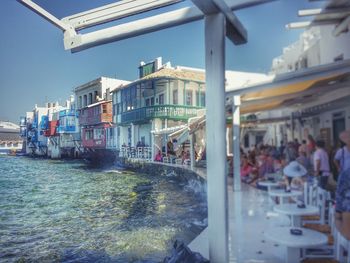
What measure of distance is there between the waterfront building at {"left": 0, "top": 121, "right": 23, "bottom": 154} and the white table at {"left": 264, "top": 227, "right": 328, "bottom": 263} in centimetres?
175

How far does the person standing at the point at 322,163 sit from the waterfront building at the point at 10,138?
113 inches

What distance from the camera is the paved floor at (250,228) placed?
1.95 meters

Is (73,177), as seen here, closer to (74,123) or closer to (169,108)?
(74,123)

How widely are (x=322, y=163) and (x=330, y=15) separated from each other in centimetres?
170

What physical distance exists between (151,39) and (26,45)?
841mm

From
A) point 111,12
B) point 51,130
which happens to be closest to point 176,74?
point 111,12

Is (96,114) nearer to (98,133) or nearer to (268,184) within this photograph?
(98,133)

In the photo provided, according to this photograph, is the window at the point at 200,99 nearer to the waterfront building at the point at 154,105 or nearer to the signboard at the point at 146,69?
the waterfront building at the point at 154,105

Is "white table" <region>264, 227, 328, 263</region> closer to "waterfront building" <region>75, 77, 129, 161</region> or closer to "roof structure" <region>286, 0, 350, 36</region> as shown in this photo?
"waterfront building" <region>75, 77, 129, 161</region>

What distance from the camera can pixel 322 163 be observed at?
10.3ft

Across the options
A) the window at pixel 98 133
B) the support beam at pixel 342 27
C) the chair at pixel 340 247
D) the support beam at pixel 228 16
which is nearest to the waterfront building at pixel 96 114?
the window at pixel 98 133

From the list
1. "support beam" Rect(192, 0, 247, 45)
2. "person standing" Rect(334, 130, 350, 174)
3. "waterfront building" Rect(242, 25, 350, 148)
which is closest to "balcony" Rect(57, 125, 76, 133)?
"support beam" Rect(192, 0, 247, 45)

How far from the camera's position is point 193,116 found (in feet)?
5.89

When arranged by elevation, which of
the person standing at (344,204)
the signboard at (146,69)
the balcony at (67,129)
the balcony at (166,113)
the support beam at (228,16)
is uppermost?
the support beam at (228,16)
